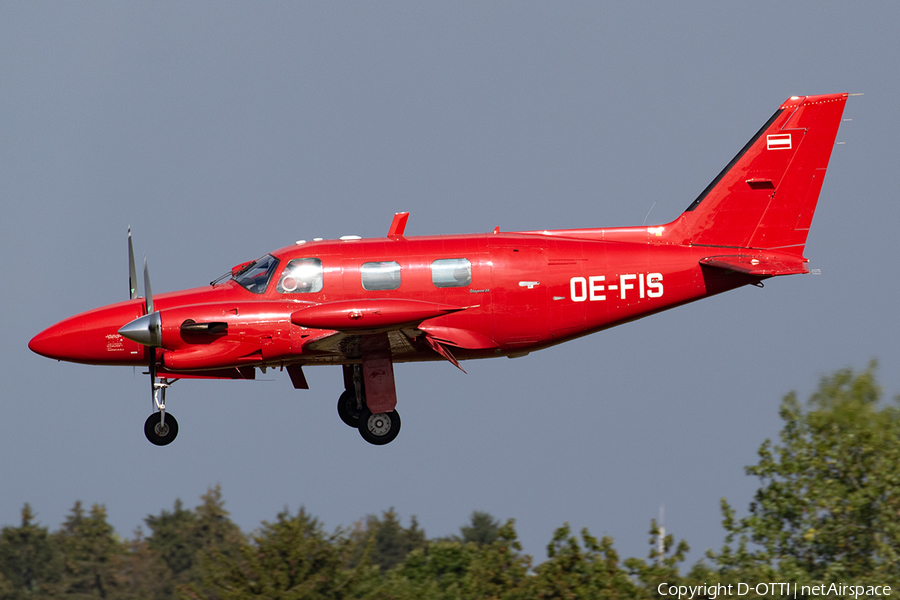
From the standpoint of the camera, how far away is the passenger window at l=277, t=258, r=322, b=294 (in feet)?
69.4

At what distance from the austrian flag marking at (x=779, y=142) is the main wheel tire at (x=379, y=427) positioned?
30.8 ft

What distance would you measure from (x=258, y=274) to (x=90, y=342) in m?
3.44

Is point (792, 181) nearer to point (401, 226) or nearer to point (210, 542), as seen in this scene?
point (401, 226)

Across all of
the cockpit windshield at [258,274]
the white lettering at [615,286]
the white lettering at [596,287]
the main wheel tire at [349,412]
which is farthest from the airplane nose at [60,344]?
the white lettering at [596,287]

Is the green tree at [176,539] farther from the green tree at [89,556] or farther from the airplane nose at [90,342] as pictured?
the airplane nose at [90,342]

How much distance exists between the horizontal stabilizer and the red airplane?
40 mm

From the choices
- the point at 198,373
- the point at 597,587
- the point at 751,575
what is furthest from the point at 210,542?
the point at 198,373

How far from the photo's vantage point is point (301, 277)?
69.7 feet

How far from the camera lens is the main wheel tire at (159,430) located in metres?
21.8

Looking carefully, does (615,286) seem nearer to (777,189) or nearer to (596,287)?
(596,287)

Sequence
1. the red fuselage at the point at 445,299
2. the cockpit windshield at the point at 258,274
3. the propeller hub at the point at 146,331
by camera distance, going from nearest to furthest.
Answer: the propeller hub at the point at 146,331, the red fuselage at the point at 445,299, the cockpit windshield at the point at 258,274

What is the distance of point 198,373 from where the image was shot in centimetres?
2133

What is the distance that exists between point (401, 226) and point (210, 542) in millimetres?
52850
